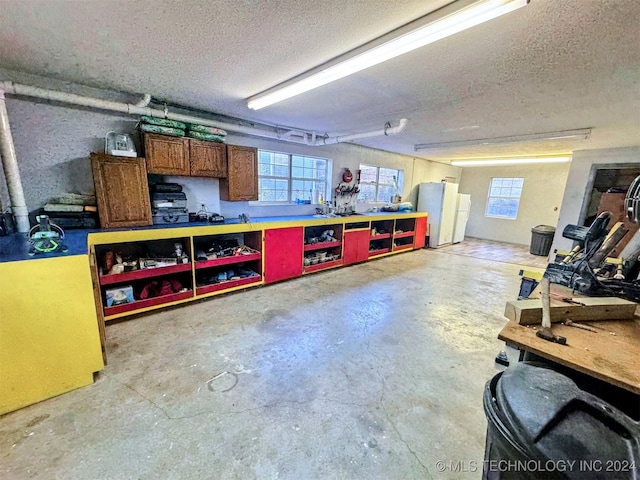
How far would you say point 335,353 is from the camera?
7.75 ft

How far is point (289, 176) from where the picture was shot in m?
4.96

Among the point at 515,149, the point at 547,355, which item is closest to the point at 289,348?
the point at 547,355

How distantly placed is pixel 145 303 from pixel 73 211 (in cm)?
121

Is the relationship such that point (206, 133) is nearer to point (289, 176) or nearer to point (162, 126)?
point (162, 126)

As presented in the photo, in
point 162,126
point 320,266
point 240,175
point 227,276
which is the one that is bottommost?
point 320,266

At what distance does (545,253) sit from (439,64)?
7093 millimetres

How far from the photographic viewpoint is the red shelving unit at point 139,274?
2.65m

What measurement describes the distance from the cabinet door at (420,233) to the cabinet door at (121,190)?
5890 millimetres

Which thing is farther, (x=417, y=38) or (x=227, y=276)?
(x=227, y=276)

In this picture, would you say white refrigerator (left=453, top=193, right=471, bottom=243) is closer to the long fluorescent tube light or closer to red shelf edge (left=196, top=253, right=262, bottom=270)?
red shelf edge (left=196, top=253, right=262, bottom=270)

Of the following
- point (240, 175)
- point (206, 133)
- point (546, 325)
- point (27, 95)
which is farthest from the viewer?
point (240, 175)

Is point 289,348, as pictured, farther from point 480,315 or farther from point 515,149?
point 515,149

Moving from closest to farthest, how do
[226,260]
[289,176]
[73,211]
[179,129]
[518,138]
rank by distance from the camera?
[73,211] → [179,129] → [226,260] → [518,138] → [289,176]

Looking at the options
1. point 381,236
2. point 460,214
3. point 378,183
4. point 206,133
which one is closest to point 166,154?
point 206,133
